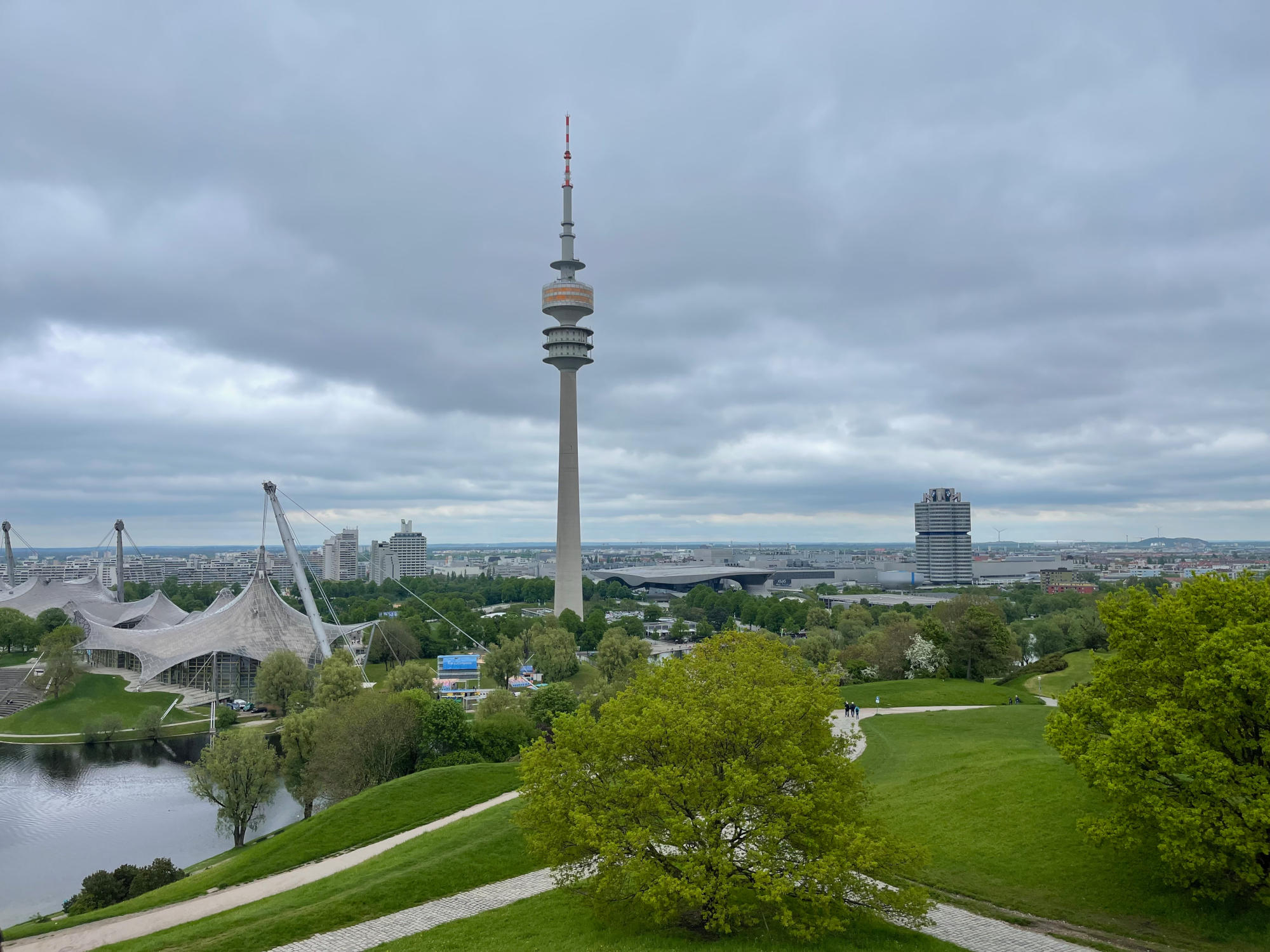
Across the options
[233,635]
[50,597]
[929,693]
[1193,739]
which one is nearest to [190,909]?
[1193,739]

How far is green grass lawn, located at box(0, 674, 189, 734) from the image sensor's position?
59.0m

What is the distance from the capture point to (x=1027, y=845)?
21734 millimetres

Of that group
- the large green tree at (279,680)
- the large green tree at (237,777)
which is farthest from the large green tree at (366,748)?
the large green tree at (279,680)

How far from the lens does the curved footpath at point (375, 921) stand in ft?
56.1

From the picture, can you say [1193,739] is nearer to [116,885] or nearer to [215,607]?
[116,885]

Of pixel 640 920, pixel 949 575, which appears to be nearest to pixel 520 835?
pixel 640 920

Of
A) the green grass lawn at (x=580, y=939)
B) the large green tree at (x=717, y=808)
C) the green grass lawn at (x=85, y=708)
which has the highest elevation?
the large green tree at (x=717, y=808)

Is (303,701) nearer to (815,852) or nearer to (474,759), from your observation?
(474,759)

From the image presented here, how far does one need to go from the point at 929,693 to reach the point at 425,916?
35.2 m

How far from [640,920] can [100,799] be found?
3658 centimetres

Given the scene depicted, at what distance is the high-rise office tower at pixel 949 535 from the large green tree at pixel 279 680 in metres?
164

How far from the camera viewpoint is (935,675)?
54500mm

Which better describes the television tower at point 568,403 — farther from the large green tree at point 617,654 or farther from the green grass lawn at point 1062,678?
the green grass lawn at point 1062,678

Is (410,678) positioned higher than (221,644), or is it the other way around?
(410,678)
